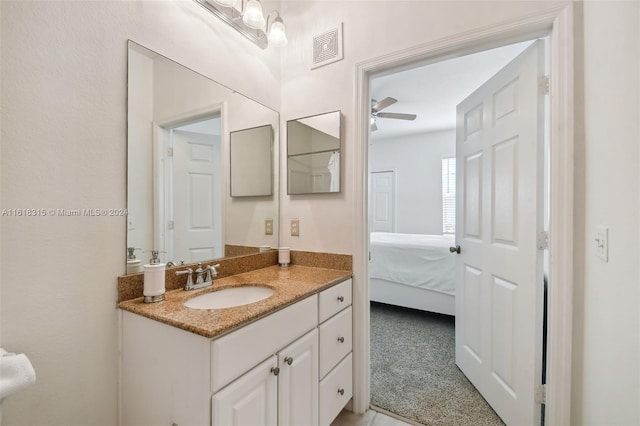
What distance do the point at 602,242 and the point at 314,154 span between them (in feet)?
4.59

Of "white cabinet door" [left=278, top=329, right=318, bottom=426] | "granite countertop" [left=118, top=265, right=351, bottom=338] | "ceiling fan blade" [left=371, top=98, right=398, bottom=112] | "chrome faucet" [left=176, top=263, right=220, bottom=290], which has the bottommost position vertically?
"white cabinet door" [left=278, top=329, right=318, bottom=426]

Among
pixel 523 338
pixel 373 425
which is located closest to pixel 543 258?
pixel 523 338

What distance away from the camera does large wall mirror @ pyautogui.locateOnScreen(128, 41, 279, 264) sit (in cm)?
116

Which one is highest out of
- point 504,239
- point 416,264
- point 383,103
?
point 383,103

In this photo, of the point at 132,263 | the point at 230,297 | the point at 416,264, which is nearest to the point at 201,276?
the point at 230,297

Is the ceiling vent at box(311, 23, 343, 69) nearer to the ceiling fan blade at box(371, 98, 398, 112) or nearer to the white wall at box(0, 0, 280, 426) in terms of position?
the white wall at box(0, 0, 280, 426)

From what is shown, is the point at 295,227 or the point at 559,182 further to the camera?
the point at 295,227

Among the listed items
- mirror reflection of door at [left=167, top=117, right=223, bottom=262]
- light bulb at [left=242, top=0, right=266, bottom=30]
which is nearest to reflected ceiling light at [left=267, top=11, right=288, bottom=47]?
light bulb at [left=242, top=0, right=266, bottom=30]

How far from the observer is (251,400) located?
955 millimetres

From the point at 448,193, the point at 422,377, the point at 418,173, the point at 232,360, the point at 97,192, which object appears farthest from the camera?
the point at 418,173

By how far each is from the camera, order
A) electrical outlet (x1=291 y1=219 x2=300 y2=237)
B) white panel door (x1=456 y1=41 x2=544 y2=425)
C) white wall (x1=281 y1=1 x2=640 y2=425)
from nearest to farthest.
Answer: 1. white wall (x1=281 y1=1 x2=640 y2=425)
2. white panel door (x1=456 y1=41 x2=544 y2=425)
3. electrical outlet (x1=291 y1=219 x2=300 y2=237)

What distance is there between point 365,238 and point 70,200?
4.40ft

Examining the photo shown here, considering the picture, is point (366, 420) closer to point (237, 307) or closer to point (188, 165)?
point (237, 307)

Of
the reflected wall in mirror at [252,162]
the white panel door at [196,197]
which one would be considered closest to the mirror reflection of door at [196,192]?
the white panel door at [196,197]
